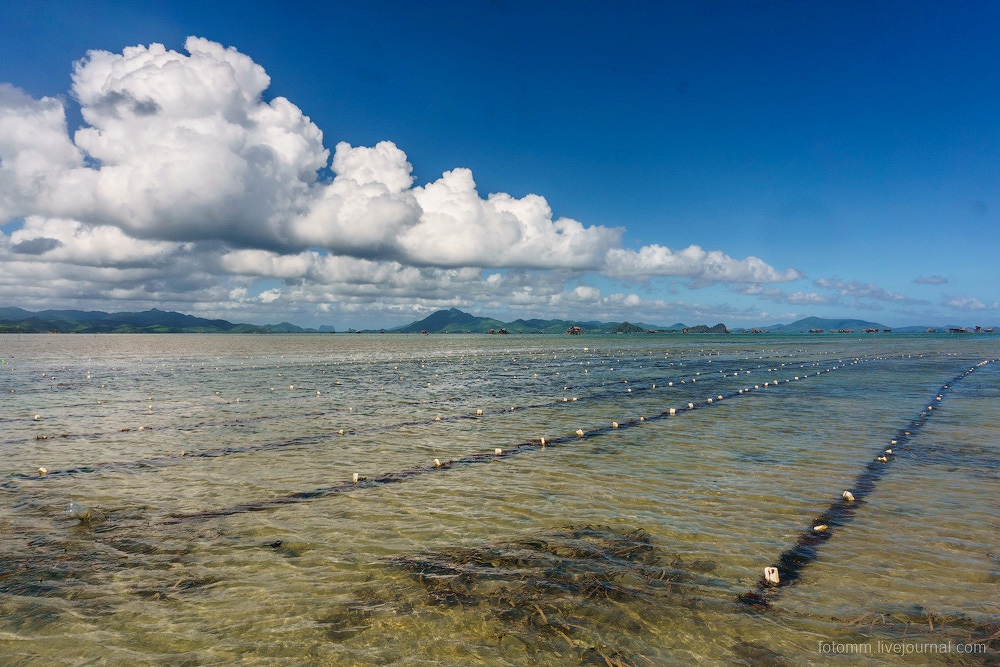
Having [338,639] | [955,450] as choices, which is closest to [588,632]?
[338,639]

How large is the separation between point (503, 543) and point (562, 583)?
6.83 feet

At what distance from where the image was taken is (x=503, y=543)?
36.3 ft

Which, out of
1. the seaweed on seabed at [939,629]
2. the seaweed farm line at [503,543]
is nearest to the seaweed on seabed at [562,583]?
the seaweed farm line at [503,543]

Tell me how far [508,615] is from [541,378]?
140ft

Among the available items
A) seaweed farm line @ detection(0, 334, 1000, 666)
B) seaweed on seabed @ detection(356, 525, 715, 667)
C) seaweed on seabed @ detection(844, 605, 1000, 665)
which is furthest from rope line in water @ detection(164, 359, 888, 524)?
seaweed on seabed @ detection(844, 605, 1000, 665)

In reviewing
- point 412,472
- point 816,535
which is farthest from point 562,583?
point 412,472

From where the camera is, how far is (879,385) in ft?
136

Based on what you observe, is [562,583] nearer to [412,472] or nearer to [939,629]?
[939,629]

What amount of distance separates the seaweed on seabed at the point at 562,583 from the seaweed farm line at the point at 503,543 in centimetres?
5

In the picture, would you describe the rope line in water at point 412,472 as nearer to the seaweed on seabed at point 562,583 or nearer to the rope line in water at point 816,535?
the seaweed on seabed at point 562,583

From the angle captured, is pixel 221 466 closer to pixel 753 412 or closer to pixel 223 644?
pixel 223 644

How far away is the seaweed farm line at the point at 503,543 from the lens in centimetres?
765

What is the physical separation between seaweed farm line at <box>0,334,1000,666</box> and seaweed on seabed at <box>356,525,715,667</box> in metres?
0.05

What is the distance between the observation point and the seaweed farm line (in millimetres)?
7648
